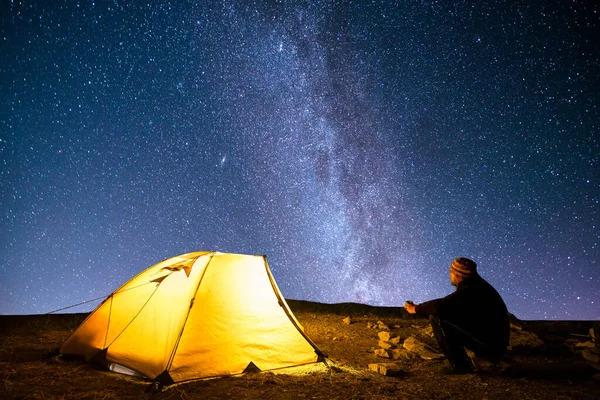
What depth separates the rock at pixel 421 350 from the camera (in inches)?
243

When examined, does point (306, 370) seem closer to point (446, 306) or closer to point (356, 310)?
point (446, 306)

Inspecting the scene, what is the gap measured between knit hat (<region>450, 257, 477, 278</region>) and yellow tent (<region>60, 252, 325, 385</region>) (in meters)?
2.48

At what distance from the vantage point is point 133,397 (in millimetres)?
4207

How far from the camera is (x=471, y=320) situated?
15.9 feet

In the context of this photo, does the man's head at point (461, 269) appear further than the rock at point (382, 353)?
No

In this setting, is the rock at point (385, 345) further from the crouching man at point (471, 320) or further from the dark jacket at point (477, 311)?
the dark jacket at point (477, 311)

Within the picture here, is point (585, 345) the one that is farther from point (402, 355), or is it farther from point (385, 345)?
point (385, 345)

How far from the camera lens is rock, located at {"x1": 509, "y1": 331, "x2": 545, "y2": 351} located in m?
6.43

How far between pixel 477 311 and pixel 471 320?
15 centimetres

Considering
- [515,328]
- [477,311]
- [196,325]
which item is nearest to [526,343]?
[515,328]

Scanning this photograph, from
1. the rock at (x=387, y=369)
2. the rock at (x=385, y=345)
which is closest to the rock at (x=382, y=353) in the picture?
the rock at (x=385, y=345)

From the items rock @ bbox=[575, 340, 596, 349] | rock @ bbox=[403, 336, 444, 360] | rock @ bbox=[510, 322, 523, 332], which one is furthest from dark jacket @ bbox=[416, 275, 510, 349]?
rock @ bbox=[575, 340, 596, 349]

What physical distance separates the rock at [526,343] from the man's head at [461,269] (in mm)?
2472

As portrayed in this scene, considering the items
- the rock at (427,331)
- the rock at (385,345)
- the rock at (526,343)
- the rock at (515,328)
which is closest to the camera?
the rock at (526,343)
